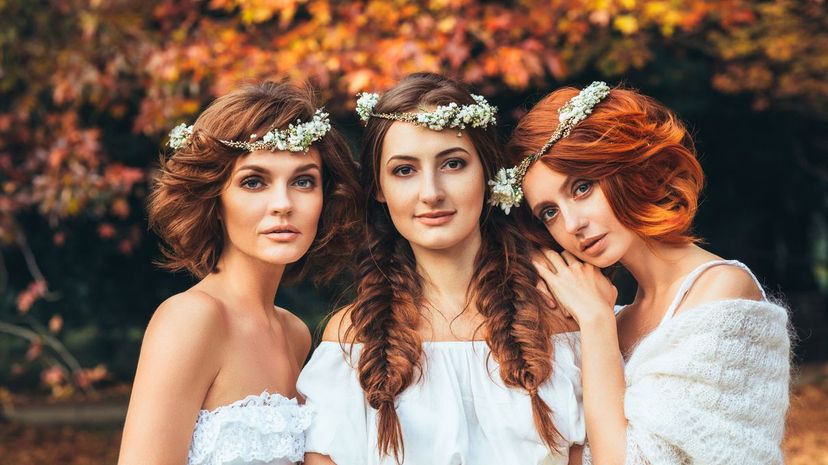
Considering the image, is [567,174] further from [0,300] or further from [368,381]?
[0,300]

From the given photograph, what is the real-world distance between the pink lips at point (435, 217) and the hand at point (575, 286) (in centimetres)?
40

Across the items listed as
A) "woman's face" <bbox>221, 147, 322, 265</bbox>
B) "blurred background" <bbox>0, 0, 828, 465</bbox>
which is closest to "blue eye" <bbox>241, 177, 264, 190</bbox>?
"woman's face" <bbox>221, 147, 322, 265</bbox>

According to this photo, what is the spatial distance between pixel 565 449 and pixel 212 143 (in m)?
1.48

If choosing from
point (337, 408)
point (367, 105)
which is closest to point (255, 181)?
point (367, 105)

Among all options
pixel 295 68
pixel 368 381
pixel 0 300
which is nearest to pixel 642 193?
pixel 368 381

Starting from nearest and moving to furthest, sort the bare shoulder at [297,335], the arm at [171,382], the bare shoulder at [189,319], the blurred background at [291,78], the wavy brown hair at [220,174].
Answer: the arm at [171,382] < the bare shoulder at [189,319] < the wavy brown hair at [220,174] < the bare shoulder at [297,335] < the blurred background at [291,78]

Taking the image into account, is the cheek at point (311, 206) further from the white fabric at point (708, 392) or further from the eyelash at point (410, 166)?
the white fabric at point (708, 392)

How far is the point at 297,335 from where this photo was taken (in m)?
3.55

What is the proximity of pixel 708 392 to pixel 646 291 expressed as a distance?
0.55 meters

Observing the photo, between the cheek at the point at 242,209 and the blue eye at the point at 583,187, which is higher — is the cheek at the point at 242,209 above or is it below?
below

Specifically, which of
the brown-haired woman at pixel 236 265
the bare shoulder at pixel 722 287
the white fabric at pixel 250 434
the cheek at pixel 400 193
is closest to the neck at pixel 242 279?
the brown-haired woman at pixel 236 265

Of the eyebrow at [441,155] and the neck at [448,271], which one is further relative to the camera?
the neck at [448,271]

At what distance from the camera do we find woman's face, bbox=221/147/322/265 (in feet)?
9.96

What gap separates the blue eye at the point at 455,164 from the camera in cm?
304
